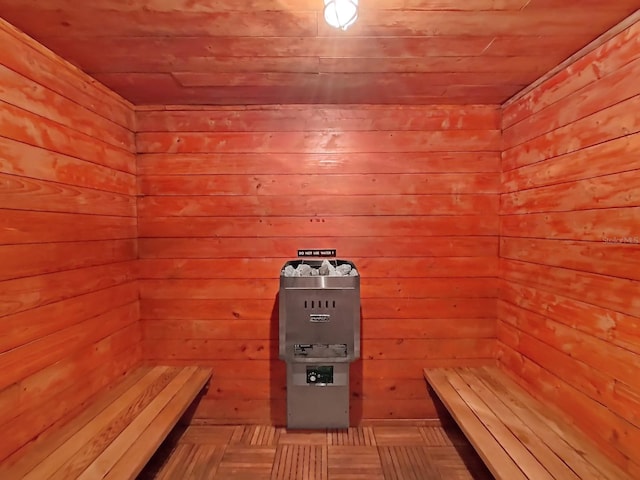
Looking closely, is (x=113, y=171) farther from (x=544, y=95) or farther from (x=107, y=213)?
(x=544, y=95)

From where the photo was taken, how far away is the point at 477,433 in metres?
1.78

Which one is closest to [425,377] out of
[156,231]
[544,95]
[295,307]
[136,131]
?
[295,307]

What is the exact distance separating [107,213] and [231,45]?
122 centimetres

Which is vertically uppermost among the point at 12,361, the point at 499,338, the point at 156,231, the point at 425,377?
the point at 156,231

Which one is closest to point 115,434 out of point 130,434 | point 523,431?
point 130,434

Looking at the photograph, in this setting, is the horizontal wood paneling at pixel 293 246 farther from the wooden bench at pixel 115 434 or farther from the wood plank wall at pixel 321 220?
the wooden bench at pixel 115 434

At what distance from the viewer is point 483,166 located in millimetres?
2529

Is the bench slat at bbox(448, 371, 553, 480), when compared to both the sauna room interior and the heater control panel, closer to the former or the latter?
the sauna room interior

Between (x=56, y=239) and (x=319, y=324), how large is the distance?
1.40 m

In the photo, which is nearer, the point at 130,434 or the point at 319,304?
the point at 130,434

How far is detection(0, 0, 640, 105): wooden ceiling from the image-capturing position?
142 cm

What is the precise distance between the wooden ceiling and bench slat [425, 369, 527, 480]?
5.88 feet

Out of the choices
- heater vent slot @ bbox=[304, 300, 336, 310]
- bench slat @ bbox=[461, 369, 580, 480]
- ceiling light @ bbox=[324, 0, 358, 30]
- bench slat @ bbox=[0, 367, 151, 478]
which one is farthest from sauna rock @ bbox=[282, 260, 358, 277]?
ceiling light @ bbox=[324, 0, 358, 30]

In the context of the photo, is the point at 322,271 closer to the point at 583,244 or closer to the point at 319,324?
the point at 319,324
